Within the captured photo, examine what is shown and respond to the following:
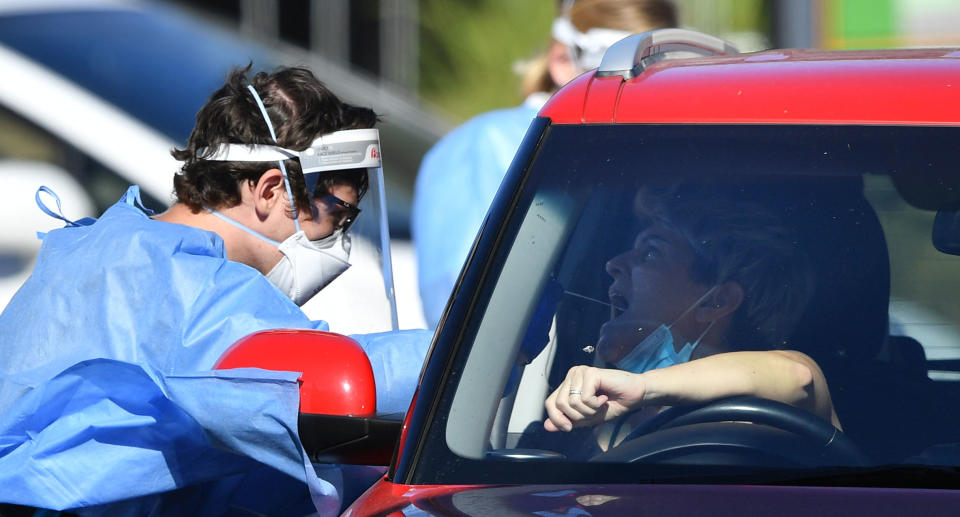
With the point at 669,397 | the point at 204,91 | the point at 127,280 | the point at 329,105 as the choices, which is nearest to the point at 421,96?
the point at 204,91

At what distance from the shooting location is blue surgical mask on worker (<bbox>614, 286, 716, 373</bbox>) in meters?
1.95

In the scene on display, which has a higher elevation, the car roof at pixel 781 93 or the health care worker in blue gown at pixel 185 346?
the car roof at pixel 781 93

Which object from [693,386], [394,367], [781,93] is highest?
[781,93]

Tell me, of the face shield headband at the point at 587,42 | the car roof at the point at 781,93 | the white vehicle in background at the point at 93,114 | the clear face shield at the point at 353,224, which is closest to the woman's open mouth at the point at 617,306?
the car roof at the point at 781,93

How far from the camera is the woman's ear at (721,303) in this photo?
77.6 inches

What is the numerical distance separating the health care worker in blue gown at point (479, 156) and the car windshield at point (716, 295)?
74.8 inches

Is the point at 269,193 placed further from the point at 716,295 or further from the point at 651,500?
the point at 651,500

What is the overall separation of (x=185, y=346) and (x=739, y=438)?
106cm

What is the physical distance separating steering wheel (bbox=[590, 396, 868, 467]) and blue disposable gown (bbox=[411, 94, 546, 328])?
6.98 ft

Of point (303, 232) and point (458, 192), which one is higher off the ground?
point (303, 232)

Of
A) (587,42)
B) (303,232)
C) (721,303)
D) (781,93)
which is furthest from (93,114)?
(721,303)

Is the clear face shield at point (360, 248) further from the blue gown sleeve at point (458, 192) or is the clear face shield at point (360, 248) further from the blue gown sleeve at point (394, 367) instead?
the blue gown sleeve at point (458, 192)

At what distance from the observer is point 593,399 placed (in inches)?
75.9

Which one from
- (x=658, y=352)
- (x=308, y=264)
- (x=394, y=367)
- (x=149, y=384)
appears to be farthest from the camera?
(x=308, y=264)
